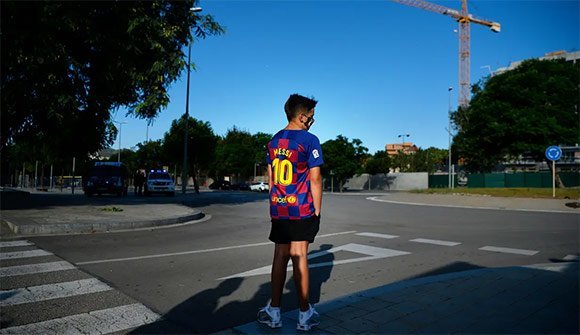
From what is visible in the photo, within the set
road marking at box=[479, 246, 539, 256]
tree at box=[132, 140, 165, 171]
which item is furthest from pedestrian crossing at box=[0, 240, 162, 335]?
tree at box=[132, 140, 165, 171]

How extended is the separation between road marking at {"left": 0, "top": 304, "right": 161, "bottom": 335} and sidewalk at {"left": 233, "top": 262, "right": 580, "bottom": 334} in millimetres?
915

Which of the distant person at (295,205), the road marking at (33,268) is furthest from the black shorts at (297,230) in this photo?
the road marking at (33,268)

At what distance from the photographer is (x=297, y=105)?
3.29 metres

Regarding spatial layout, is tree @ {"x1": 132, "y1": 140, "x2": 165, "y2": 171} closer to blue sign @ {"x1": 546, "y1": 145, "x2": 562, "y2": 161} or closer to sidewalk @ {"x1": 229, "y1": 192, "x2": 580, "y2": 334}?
blue sign @ {"x1": 546, "y1": 145, "x2": 562, "y2": 161}

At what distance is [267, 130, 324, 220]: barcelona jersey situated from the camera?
309 cm

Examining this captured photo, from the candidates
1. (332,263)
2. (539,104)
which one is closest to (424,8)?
(539,104)

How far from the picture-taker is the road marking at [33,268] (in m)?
4.83

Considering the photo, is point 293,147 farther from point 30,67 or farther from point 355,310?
point 30,67

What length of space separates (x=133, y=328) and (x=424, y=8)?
84643 mm

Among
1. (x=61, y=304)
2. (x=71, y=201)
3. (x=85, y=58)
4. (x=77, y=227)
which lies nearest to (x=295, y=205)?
(x=61, y=304)

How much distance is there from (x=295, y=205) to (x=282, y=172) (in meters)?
0.29

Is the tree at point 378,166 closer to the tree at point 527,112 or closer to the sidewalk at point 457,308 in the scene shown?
the tree at point 527,112

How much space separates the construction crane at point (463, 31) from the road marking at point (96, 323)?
77576 mm

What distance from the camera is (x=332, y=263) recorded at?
5.86m
